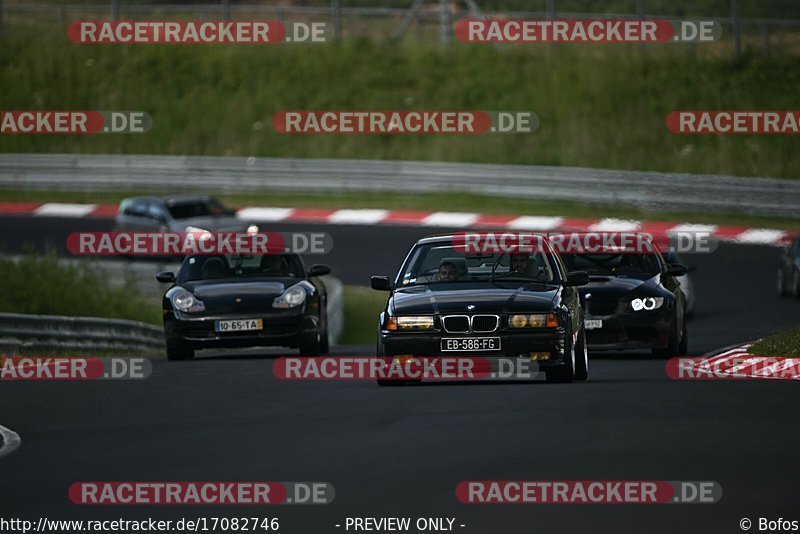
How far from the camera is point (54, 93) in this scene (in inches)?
1809

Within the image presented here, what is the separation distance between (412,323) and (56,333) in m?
7.46

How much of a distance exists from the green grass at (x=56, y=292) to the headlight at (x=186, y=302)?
629cm

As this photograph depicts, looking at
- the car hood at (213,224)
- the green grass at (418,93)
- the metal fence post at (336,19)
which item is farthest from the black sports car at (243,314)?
the metal fence post at (336,19)

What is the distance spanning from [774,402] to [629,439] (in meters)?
2.47

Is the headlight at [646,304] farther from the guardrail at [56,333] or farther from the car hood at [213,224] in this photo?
the car hood at [213,224]

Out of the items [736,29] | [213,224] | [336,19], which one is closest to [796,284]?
[213,224]

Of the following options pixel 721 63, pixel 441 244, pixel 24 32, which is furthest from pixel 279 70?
pixel 441 244

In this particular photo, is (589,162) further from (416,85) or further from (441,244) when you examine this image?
(441,244)

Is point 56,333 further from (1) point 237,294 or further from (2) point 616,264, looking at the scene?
(2) point 616,264

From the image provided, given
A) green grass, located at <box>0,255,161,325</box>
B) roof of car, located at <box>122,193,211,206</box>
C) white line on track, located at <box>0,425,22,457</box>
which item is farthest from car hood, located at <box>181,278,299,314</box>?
roof of car, located at <box>122,193,211,206</box>

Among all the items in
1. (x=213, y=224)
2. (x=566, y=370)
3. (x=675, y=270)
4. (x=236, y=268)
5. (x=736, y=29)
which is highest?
(x=736, y=29)

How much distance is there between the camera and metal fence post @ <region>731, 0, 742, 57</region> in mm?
38906

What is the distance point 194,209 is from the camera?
33250 millimetres

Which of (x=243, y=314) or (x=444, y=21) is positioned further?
(x=444, y=21)
